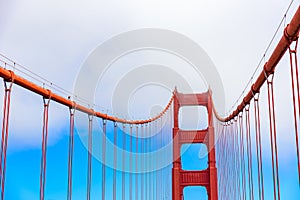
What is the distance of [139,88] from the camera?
56.7 feet

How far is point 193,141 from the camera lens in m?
14.4

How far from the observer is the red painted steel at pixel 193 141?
13.9 meters

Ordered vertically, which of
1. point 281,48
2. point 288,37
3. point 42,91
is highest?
point 42,91

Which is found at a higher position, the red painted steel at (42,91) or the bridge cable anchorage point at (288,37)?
the red painted steel at (42,91)

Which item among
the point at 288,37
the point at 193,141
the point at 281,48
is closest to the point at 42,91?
the point at 281,48

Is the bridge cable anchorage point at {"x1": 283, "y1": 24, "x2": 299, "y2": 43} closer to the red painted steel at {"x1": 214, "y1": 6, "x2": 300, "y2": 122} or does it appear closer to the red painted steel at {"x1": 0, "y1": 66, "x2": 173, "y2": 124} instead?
the red painted steel at {"x1": 214, "y1": 6, "x2": 300, "y2": 122}

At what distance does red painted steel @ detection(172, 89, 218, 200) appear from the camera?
13.9 m

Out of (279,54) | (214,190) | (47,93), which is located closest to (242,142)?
(47,93)

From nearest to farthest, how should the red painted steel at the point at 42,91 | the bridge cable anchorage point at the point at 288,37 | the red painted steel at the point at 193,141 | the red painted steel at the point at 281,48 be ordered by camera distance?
the red painted steel at the point at 281,48 → the bridge cable anchorage point at the point at 288,37 → the red painted steel at the point at 42,91 → the red painted steel at the point at 193,141

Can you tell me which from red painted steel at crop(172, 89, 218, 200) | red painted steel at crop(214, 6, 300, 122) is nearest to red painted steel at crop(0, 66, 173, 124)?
red painted steel at crop(214, 6, 300, 122)

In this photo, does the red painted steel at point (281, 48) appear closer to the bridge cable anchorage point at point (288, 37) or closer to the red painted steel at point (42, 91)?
the bridge cable anchorage point at point (288, 37)

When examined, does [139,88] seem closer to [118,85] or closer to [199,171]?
[118,85]

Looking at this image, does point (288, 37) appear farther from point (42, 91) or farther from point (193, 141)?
point (193, 141)

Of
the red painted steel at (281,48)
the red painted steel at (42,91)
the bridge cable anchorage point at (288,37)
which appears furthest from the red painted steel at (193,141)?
the bridge cable anchorage point at (288,37)
